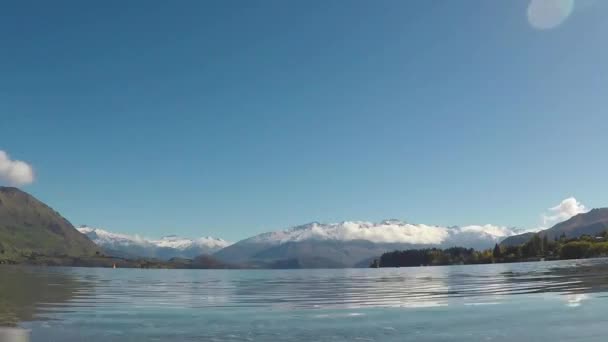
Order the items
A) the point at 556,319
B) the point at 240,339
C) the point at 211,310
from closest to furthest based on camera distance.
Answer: the point at 240,339 < the point at 556,319 < the point at 211,310

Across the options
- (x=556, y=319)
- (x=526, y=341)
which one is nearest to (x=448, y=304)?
(x=556, y=319)

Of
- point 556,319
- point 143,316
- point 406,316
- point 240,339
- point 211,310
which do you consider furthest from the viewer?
point 211,310

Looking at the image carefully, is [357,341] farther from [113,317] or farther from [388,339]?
[113,317]

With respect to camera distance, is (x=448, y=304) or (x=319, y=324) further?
(x=448, y=304)

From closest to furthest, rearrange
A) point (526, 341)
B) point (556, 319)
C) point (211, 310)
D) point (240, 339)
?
point (526, 341)
point (240, 339)
point (556, 319)
point (211, 310)

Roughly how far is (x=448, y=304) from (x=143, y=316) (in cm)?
1739

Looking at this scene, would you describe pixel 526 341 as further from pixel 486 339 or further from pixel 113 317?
pixel 113 317

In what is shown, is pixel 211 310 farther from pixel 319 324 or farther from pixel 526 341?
pixel 526 341

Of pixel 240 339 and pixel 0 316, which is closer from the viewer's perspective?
pixel 240 339

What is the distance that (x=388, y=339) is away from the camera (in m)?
17.7

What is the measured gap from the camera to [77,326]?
21719 mm

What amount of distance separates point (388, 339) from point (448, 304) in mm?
13456

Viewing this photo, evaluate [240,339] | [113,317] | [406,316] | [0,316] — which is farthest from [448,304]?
[0,316]

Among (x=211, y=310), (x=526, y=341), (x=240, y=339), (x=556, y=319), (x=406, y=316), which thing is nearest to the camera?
(x=526, y=341)
